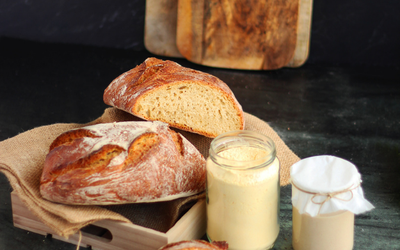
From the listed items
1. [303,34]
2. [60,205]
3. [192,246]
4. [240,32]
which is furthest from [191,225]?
[303,34]

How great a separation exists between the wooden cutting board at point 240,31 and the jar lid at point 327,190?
1.36 metres

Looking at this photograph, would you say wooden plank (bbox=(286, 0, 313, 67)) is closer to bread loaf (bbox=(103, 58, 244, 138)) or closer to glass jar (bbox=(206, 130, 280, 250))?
bread loaf (bbox=(103, 58, 244, 138))

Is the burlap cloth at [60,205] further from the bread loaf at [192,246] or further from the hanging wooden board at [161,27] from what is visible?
the hanging wooden board at [161,27]

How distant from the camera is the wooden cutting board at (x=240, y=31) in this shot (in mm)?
2289

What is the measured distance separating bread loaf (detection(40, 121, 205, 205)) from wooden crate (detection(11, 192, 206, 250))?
0.21 ft

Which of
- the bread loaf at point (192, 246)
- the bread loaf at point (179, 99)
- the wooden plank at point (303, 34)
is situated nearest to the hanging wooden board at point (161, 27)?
the wooden plank at point (303, 34)

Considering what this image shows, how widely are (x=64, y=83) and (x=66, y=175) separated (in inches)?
51.4

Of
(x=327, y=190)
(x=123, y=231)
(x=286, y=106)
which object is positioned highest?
(x=327, y=190)

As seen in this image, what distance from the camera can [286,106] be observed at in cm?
206

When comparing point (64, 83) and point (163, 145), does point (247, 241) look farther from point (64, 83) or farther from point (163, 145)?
point (64, 83)

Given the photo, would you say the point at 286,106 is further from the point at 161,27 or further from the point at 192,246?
the point at 192,246

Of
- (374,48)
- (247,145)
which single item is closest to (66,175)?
(247,145)

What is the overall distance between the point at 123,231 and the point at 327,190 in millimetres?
474

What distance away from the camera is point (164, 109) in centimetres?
146
